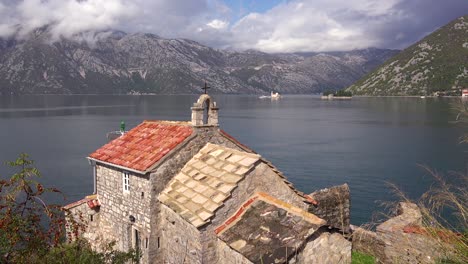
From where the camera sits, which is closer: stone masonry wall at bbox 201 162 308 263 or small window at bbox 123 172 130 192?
stone masonry wall at bbox 201 162 308 263

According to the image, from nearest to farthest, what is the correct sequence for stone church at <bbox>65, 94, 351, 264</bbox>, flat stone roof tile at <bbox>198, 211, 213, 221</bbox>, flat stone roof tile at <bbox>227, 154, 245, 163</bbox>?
stone church at <bbox>65, 94, 351, 264</bbox> < flat stone roof tile at <bbox>198, 211, 213, 221</bbox> < flat stone roof tile at <bbox>227, 154, 245, 163</bbox>

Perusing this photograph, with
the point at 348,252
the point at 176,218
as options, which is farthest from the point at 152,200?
the point at 348,252

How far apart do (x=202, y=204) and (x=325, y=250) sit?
4684 millimetres

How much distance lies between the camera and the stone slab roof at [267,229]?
11125mm

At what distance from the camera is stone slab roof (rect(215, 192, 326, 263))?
11.1 m

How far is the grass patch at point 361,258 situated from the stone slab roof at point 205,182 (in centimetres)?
805

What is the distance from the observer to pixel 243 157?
1576 centimetres

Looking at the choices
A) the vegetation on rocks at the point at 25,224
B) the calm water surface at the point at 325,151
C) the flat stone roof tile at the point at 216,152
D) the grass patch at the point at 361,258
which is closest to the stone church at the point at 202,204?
the flat stone roof tile at the point at 216,152

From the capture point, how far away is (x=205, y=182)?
1541 centimetres

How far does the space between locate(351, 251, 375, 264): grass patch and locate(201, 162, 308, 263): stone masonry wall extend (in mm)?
4558

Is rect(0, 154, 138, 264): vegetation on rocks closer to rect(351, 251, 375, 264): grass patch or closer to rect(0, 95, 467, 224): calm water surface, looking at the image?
rect(351, 251, 375, 264): grass patch

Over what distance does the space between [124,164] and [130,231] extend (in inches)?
126

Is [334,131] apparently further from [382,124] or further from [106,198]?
[106,198]

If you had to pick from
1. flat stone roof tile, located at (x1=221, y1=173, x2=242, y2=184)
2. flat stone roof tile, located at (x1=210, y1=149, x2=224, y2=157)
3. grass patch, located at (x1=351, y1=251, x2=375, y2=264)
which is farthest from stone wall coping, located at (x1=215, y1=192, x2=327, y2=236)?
grass patch, located at (x1=351, y1=251, x2=375, y2=264)
